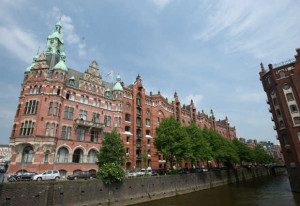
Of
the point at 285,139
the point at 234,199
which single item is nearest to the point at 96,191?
the point at 234,199

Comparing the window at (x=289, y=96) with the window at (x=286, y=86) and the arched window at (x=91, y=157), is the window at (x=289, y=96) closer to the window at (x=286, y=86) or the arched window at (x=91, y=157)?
the window at (x=286, y=86)

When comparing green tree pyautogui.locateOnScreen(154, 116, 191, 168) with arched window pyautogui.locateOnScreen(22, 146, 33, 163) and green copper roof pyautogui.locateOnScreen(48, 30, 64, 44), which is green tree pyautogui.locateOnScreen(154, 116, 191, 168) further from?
green copper roof pyautogui.locateOnScreen(48, 30, 64, 44)

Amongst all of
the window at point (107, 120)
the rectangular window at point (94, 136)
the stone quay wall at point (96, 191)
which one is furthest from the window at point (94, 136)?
the stone quay wall at point (96, 191)

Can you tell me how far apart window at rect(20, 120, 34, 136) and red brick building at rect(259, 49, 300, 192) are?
56.8 meters

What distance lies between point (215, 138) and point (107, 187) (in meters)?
44.0

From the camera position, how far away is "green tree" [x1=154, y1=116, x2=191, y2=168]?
43500mm

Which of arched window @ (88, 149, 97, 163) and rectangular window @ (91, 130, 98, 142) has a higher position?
rectangular window @ (91, 130, 98, 142)

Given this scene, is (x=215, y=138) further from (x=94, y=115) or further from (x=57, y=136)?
(x=57, y=136)

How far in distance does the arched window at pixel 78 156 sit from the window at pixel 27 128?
10982mm

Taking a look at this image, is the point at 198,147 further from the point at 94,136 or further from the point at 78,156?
the point at 78,156

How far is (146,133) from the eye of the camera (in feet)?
208

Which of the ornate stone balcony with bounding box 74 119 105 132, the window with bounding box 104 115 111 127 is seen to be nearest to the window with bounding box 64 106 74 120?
the ornate stone balcony with bounding box 74 119 105 132

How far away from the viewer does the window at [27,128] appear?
128ft

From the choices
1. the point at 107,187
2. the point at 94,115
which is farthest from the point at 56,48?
the point at 107,187
